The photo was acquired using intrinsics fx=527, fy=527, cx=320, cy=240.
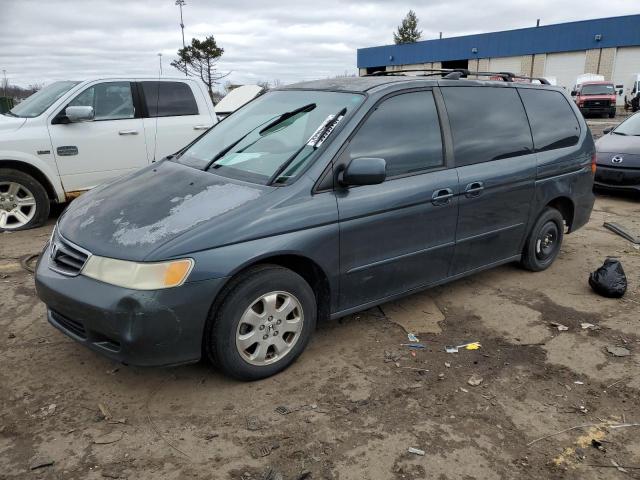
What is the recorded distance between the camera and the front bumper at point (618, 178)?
809 cm

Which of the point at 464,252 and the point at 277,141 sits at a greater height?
the point at 277,141

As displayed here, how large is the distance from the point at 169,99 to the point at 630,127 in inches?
305

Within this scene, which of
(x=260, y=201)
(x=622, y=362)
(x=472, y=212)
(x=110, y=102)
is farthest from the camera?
(x=110, y=102)

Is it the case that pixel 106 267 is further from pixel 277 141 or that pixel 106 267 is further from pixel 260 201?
pixel 277 141

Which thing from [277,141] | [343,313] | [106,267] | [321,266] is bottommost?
[343,313]

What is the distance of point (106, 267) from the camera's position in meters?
2.83

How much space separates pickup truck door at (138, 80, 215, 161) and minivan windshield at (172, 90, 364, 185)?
2.91 m

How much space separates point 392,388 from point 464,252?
1.45 metres

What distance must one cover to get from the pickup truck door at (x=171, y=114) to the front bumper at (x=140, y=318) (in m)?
4.32

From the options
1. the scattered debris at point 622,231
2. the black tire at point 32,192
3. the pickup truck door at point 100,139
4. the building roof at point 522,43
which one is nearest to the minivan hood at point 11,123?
the pickup truck door at point 100,139

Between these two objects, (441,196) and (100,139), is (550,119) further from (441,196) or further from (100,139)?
(100,139)

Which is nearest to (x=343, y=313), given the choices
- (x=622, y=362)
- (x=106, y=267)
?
(x=106, y=267)

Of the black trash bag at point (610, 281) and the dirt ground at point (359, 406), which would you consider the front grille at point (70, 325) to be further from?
the black trash bag at point (610, 281)

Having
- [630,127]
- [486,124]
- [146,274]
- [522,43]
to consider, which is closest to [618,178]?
[630,127]
